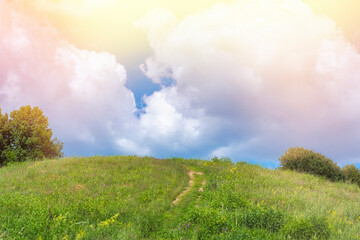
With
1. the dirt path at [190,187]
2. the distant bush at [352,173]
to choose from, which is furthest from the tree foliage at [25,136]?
the distant bush at [352,173]

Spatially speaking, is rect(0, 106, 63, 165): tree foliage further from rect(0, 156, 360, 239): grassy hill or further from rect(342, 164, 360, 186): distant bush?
rect(342, 164, 360, 186): distant bush

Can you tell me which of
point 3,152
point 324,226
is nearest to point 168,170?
point 324,226

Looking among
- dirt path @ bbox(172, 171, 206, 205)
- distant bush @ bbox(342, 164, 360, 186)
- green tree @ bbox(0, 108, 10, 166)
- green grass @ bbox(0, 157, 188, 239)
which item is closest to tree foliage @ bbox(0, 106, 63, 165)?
green tree @ bbox(0, 108, 10, 166)

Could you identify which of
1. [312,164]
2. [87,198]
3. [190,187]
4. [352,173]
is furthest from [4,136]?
[352,173]

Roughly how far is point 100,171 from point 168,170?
5.02 metres

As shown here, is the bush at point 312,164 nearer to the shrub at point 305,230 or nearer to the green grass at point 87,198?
the green grass at point 87,198

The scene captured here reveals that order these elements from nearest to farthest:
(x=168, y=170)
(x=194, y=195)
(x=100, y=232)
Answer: (x=100, y=232)
(x=194, y=195)
(x=168, y=170)

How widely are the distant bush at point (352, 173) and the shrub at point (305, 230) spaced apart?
26.3 metres

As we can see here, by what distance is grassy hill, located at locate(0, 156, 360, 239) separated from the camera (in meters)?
9.96

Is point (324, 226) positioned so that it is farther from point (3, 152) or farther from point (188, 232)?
point (3, 152)

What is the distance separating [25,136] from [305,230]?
3113 cm

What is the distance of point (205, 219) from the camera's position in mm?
10391

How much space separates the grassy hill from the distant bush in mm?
14700

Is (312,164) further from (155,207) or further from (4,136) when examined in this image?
(4,136)
